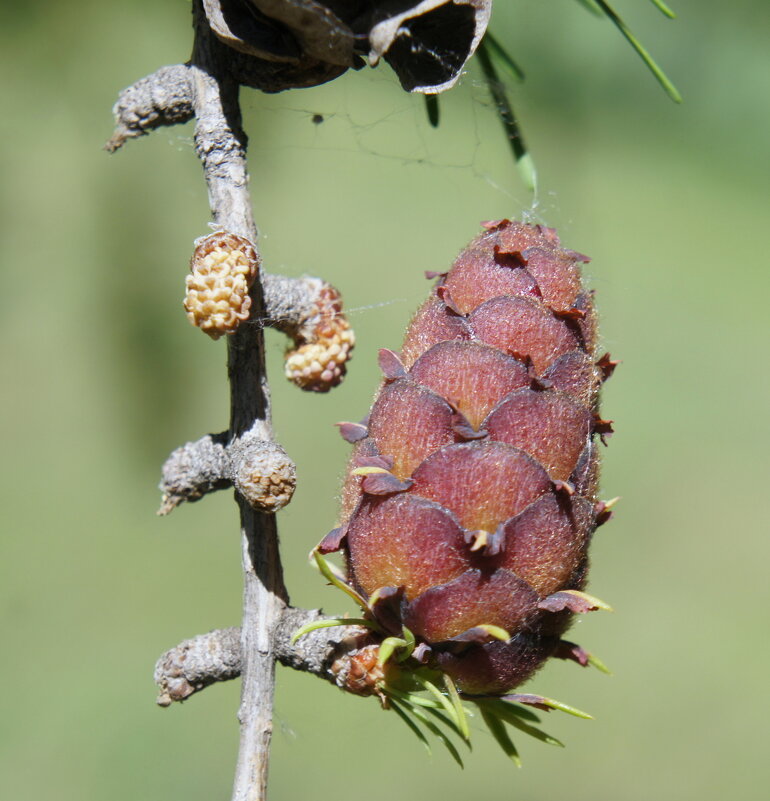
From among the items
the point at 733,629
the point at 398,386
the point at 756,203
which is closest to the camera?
the point at 398,386

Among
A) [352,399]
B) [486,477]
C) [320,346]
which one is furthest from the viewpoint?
[352,399]

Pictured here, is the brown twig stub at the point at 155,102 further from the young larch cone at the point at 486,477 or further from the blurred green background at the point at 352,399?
the blurred green background at the point at 352,399

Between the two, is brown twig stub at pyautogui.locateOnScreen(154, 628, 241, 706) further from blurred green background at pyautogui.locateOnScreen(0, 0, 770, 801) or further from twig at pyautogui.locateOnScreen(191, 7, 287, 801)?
blurred green background at pyautogui.locateOnScreen(0, 0, 770, 801)

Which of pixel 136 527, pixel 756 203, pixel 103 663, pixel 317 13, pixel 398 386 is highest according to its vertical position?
pixel 756 203

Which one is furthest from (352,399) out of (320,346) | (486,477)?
(486,477)

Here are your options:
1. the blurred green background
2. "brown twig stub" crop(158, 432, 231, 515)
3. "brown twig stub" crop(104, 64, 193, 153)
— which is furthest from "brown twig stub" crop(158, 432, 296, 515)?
the blurred green background

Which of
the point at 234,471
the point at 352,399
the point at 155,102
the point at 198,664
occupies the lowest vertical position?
the point at 352,399

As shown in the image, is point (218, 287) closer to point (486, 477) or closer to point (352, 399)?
point (486, 477)

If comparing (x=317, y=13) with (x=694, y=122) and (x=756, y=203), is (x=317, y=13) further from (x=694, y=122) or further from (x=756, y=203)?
(x=756, y=203)

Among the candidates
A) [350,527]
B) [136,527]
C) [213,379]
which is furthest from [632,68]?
[350,527]
